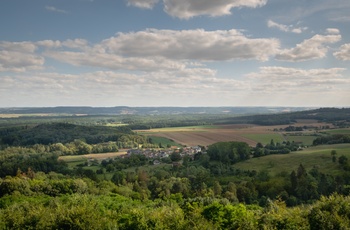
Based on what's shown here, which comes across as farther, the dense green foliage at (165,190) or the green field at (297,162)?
the green field at (297,162)

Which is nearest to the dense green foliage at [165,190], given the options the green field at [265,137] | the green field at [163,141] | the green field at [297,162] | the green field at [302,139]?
the green field at [297,162]

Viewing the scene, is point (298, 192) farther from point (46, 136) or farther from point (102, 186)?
point (46, 136)

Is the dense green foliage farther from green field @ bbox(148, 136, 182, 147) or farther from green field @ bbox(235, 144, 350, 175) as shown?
green field @ bbox(148, 136, 182, 147)

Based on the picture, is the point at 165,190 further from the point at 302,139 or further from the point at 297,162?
the point at 302,139

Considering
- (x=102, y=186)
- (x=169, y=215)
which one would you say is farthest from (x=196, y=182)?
(x=169, y=215)

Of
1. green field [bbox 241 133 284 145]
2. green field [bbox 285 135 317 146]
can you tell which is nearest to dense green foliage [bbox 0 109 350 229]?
green field [bbox 285 135 317 146]

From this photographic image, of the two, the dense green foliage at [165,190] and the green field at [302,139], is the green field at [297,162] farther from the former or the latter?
the green field at [302,139]

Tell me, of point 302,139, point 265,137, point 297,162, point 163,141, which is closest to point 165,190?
point 297,162

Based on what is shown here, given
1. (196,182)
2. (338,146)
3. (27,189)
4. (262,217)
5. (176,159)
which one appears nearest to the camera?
(262,217)
